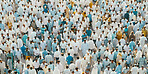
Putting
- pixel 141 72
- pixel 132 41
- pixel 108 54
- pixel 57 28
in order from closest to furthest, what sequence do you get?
pixel 141 72
pixel 108 54
pixel 132 41
pixel 57 28

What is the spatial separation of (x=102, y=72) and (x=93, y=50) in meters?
0.88

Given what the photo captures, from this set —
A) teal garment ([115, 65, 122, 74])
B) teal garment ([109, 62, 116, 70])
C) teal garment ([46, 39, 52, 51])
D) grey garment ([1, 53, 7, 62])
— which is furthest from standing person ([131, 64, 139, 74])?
grey garment ([1, 53, 7, 62])

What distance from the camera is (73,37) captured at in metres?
6.30

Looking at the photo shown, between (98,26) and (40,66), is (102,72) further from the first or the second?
(98,26)

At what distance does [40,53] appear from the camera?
5.76 metres

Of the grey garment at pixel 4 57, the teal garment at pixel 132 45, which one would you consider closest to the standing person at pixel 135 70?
the teal garment at pixel 132 45

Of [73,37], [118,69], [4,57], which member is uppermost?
[73,37]

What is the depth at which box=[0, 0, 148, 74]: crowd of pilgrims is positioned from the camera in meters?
5.26

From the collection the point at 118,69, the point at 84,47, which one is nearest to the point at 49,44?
the point at 84,47

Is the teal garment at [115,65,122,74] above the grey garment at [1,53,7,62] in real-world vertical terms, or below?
below

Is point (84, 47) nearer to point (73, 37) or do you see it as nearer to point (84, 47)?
point (84, 47)

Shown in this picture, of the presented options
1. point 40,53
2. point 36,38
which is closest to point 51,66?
point 40,53

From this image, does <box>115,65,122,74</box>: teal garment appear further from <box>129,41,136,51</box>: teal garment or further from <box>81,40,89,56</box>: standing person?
<box>81,40,89,56</box>: standing person

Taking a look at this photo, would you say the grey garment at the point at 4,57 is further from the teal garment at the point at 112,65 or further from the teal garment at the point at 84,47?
the teal garment at the point at 112,65
